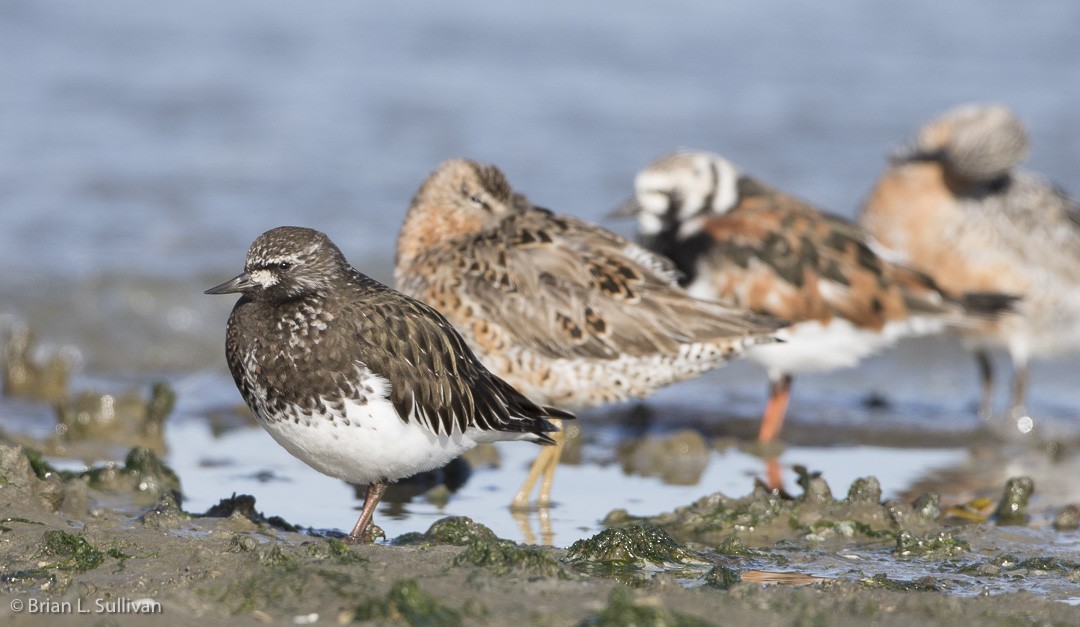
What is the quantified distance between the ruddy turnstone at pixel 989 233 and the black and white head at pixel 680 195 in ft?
5.87

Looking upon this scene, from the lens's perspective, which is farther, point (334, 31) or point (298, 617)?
point (334, 31)

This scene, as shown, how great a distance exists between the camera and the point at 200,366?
9.52 metres

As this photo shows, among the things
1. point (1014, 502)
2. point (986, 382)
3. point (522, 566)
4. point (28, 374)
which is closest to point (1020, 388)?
point (986, 382)

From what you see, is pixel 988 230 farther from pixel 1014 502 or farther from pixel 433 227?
pixel 433 227

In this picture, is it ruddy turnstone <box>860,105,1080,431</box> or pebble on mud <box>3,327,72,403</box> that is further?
ruddy turnstone <box>860,105,1080,431</box>

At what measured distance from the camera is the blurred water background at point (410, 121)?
1002 centimetres

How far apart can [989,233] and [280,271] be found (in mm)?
5807

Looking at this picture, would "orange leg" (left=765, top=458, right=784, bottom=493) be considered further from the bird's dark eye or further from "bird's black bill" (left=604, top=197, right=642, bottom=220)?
the bird's dark eye

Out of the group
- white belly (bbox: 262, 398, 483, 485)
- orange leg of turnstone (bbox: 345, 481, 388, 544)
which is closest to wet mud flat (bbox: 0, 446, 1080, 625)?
orange leg of turnstone (bbox: 345, 481, 388, 544)

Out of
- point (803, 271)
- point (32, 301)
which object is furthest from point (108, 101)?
point (803, 271)

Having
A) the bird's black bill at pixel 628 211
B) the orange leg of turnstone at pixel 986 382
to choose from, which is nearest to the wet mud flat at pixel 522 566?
the bird's black bill at pixel 628 211

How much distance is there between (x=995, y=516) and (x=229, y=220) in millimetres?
7485

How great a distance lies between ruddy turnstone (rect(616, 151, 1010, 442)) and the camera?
795 centimetres

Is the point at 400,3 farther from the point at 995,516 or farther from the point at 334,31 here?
the point at 995,516
